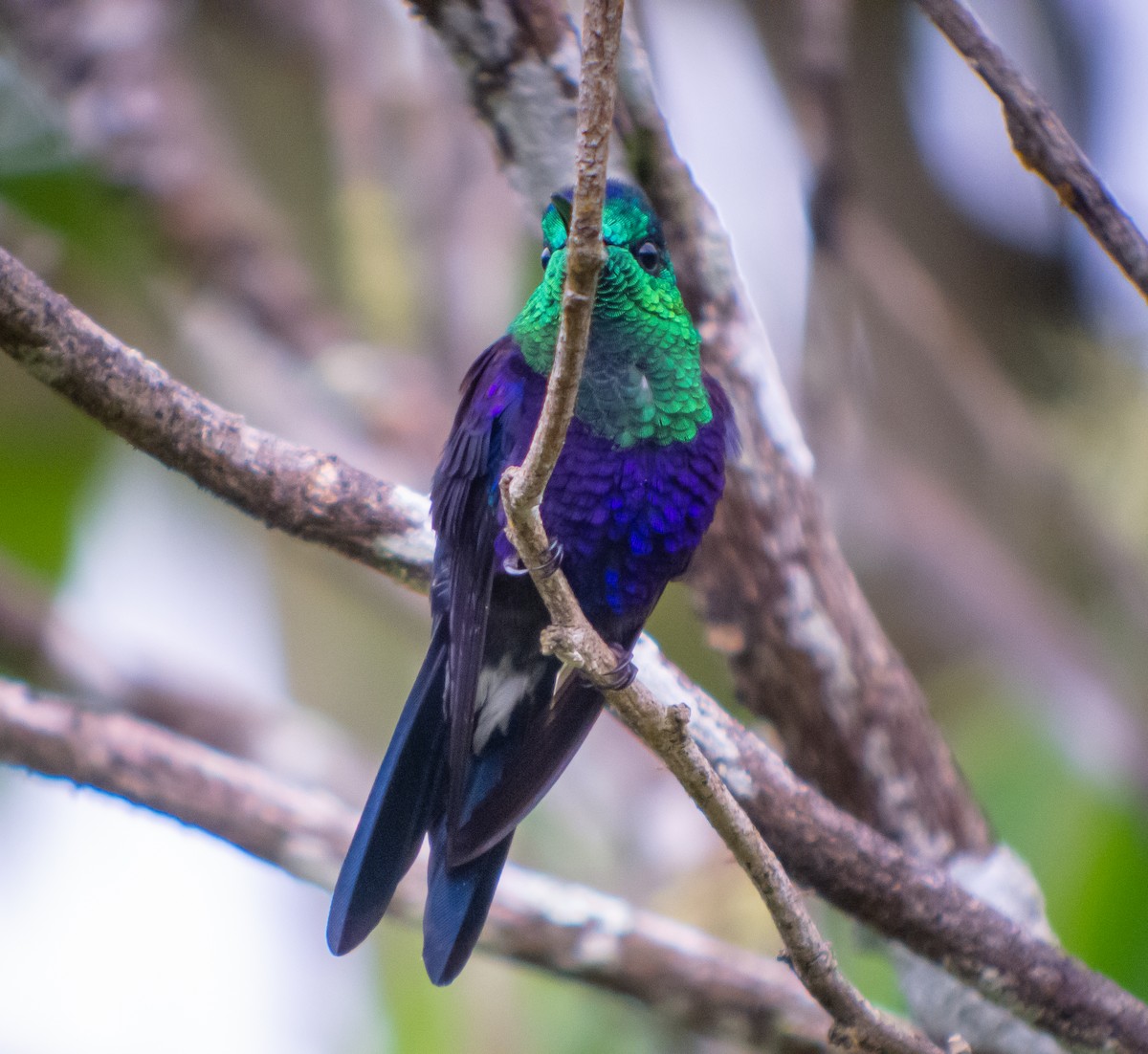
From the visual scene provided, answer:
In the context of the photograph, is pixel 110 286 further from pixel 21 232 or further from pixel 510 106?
pixel 510 106

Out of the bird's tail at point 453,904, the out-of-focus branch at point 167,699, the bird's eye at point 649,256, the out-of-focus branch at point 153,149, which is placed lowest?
the out-of-focus branch at point 167,699

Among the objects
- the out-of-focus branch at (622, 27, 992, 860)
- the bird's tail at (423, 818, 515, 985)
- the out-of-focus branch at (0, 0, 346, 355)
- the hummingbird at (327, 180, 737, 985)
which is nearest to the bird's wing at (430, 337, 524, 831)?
the hummingbird at (327, 180, 737, 985)

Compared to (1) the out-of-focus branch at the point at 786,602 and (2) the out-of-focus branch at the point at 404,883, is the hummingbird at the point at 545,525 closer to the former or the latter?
(1) the out-of-focus branch at the point at 786,602

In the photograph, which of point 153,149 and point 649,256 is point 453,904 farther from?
point 153,149

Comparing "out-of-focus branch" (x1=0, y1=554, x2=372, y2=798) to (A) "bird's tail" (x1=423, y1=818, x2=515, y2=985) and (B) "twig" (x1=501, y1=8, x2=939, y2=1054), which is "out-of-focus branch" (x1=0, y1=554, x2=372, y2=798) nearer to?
(A) "bird's tail" (x1=423, y1=818, x2=515, y2=985)

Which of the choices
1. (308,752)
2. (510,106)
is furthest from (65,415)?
(510,106)

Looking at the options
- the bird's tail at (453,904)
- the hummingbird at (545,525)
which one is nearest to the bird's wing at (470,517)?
the hummingbird at (545,525)

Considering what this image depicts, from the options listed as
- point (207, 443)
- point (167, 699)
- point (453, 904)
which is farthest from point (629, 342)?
point (167, 699)
